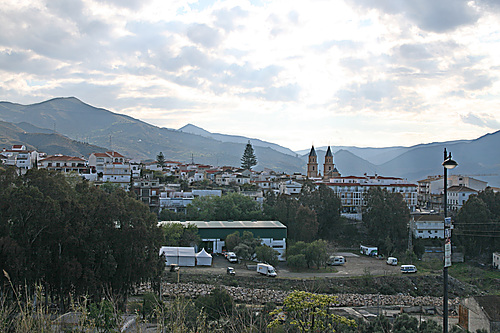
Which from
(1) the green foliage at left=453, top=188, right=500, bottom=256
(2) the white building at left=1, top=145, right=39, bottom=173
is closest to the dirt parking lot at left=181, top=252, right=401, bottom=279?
(1) the green foliage at left=453, top=188, right=500, bottom=256

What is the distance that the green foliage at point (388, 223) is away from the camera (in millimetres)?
27547

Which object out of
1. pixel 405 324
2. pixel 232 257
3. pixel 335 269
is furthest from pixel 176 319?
pixel 335 269

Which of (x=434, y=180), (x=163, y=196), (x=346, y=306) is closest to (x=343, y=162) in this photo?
(x=434, y=180)

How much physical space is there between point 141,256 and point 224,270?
26.1 ft

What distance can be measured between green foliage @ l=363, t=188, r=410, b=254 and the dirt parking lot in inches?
107

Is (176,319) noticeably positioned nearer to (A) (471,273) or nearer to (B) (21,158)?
(A) (471,273)

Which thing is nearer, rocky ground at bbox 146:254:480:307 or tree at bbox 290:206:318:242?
rocky ground at bbox 146:254:480:307

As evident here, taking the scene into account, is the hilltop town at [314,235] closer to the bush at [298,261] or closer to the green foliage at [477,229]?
the bush at [298,261]

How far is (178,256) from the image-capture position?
2102 centimetres

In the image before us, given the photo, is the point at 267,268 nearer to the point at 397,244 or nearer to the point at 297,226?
the point at 297,226

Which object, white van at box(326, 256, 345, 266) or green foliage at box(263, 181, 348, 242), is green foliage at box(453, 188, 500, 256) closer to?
green foliage at box(263, 181, 348, 242)

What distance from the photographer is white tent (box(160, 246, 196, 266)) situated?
20.8 meters

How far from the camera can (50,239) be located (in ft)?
38.7

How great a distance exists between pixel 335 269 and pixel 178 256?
27.3ft
